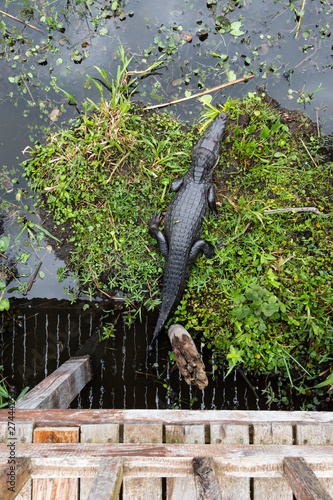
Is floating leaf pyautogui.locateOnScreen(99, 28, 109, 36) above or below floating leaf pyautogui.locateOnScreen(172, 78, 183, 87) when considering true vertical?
above

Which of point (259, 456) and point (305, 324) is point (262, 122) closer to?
point (305, 324)

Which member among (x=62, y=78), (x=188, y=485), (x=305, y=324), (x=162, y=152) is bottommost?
(x=188, y=485)

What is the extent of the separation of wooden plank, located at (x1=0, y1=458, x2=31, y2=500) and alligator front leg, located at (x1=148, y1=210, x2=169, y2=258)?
242 cm

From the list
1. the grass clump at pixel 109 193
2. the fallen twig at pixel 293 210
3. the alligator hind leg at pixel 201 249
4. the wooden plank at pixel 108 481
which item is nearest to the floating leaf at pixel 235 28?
the grass clump at pixel 109 193

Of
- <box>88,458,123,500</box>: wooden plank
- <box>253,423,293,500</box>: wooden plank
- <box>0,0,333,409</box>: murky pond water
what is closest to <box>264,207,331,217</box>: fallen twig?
<box>0,0,333,409</box>: murky pond water

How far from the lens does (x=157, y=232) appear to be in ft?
12.3

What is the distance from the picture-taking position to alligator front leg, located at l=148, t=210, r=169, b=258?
3.71 m

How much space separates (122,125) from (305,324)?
3351mm

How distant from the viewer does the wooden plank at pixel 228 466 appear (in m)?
1.90

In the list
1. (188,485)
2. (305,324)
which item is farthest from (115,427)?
(305,324)

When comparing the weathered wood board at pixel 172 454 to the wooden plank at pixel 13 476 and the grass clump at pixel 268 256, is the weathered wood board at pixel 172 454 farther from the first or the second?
the grass clump at pixel 268 256

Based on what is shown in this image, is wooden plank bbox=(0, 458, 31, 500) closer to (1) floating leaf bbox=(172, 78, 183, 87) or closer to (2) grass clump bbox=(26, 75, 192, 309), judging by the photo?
(2) grass clump bbox=(26, 75, 192, 309)

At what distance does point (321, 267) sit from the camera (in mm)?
3752

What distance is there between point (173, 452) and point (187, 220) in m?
2.36
